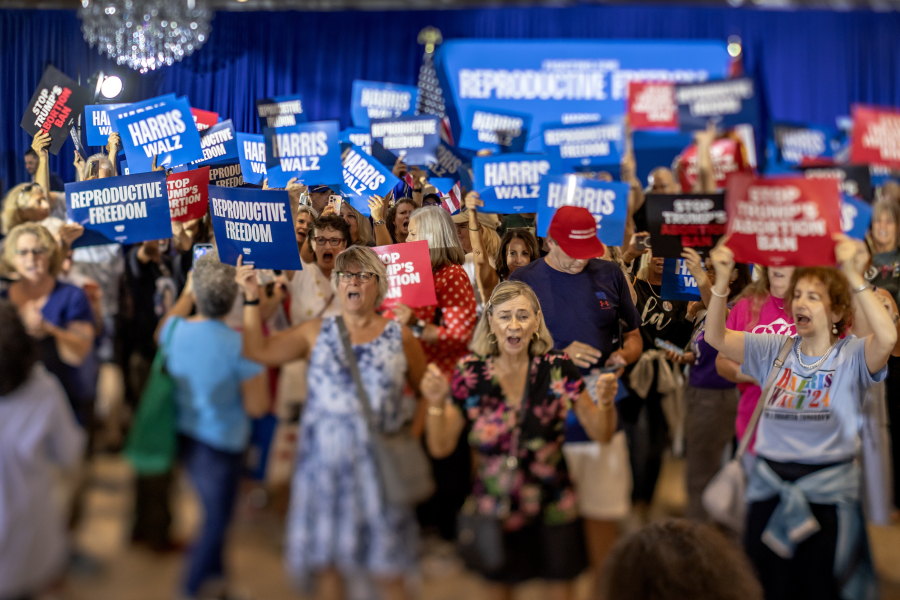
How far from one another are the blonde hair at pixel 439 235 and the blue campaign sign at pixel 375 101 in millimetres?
387

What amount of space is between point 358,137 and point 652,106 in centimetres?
105

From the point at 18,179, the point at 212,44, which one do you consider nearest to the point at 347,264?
the point at 212,44

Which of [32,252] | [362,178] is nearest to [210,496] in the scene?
[32,252]

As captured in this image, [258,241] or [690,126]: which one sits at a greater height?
[690,126]

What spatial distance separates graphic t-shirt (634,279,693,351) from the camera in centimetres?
275

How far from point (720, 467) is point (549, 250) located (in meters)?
0.99

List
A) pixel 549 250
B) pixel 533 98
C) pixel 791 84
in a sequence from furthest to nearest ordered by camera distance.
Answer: pixel 533 98 → pixel 791 84 → pixel 549 250

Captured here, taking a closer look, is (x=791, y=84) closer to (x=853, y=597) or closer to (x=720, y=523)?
(x=720, y=523)

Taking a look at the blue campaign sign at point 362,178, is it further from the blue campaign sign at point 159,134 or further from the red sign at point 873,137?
the red sign at point 873,137

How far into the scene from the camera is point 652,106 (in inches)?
111

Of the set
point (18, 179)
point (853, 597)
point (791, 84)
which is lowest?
point (853, 597)

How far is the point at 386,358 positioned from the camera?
2.48 m

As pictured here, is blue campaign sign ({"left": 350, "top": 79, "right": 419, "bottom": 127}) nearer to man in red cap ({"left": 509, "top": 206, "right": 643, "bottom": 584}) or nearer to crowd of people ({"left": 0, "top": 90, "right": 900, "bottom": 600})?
crowd of people ({"left": 0, "top": 90, "right": 900, "bottom": 600})

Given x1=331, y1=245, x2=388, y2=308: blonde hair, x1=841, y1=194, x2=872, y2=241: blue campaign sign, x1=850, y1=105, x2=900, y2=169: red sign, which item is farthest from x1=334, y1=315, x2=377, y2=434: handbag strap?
x1=850, y1=105, x2=900, y2=169: red sign
